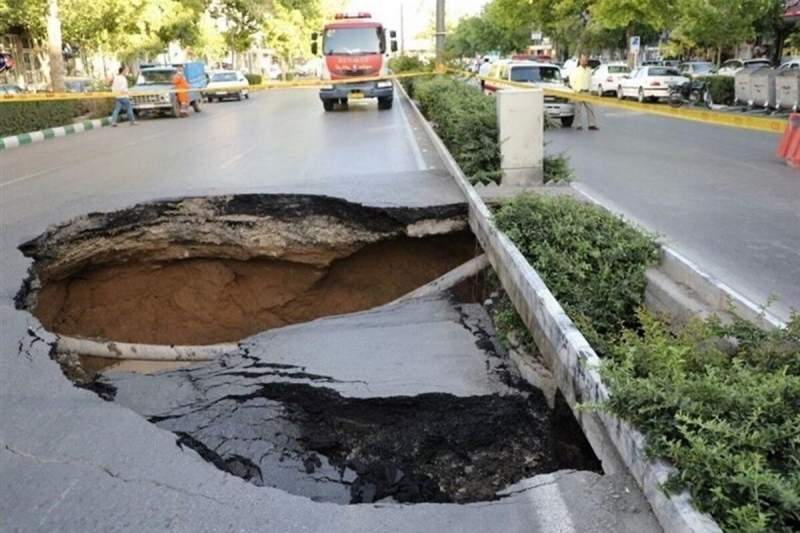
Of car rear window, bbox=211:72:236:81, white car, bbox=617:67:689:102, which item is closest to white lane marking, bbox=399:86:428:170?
white car, bbox=617:67:689:102

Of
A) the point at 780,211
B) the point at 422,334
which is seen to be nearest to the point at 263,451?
the point at 422,334

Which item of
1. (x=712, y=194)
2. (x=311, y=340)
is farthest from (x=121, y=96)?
(x=311, y=340)

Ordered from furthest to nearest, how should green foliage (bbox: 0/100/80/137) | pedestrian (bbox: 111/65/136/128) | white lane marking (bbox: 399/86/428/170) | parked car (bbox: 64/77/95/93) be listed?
parked car (bbox: 64/77/95/93) → pedestrian (bbox: 111/65/136/128) → green foliage (bbox: 0/100/80/137) → white lane marking (bbox: 399/86/428/170)

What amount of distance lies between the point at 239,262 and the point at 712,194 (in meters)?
6.41

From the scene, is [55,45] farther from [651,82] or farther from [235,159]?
[651,82]

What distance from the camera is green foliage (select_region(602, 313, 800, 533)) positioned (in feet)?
8.22

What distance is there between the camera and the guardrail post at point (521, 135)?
352 inches

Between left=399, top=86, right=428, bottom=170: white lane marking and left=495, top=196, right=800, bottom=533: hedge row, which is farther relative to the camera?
left=399, top=86, right=428, bottom=170: white lane marking

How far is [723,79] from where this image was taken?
88.5 feet

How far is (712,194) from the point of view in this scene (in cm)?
998

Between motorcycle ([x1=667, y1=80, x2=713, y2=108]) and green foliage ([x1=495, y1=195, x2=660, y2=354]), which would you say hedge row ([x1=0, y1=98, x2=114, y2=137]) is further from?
motorcycle ([x1=667, y1=80, x2=713, y2=108])

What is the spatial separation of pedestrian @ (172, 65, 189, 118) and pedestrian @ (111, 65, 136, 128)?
166 cm

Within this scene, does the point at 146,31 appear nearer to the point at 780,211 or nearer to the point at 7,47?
the point at 7,47

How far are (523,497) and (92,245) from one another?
630cm
